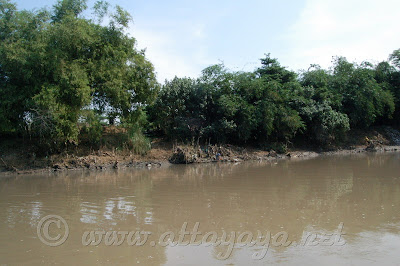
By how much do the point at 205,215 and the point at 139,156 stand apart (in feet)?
33.1

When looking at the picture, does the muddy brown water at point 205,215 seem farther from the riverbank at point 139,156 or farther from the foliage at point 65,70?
the foliage at point 65,70

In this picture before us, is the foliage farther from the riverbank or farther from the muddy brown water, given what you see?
the muddy brown water

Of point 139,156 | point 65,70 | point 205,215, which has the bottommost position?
point 205,215

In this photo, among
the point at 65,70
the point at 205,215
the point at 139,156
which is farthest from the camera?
the point at 139,156

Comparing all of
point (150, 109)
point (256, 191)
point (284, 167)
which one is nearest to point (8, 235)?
point (256, 191)

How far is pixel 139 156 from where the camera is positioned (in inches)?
656

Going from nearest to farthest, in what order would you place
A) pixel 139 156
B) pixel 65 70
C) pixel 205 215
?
pixel 205 215, pixel 65 70, pixel 139 156

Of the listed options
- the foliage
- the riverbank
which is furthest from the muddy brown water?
the foliage

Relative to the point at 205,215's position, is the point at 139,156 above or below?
above

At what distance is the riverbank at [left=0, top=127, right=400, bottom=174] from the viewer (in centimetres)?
1455

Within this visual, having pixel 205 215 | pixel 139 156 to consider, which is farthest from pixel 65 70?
pixel 205 215

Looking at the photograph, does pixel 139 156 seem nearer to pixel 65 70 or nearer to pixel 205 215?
pixel 65 70

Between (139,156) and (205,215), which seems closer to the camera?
(205,215)

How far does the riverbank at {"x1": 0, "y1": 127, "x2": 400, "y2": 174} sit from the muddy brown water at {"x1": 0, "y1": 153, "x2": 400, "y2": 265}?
188cm
